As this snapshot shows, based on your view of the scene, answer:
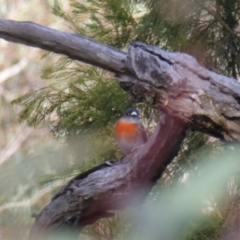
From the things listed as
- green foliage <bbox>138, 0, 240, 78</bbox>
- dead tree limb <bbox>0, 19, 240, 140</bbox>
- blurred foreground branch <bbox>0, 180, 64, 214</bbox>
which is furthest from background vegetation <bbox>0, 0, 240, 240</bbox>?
blurred foreground branch <bbox>0, 180, 64, 214</bbox>

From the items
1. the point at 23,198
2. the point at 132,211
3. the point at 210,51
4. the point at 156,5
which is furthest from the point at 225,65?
the point at 23,198

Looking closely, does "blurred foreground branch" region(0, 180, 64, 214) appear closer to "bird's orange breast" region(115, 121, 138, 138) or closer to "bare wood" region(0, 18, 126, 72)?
"bird's orange breast" region(115, 121, 138, 138)

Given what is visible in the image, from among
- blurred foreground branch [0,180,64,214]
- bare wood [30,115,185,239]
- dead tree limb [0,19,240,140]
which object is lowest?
blurred foreground branch [0,180,64,214]

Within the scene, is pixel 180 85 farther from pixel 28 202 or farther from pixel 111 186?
pixel 28 202

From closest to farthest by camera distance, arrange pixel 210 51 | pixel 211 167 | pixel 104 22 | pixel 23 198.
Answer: pixel 211 167 → pixel 210 51 → pixel 104 22 → pixel 23 198

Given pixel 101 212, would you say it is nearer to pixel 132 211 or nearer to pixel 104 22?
pixel 132 211

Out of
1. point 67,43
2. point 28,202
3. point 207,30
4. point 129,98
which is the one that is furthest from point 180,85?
point 28,202
